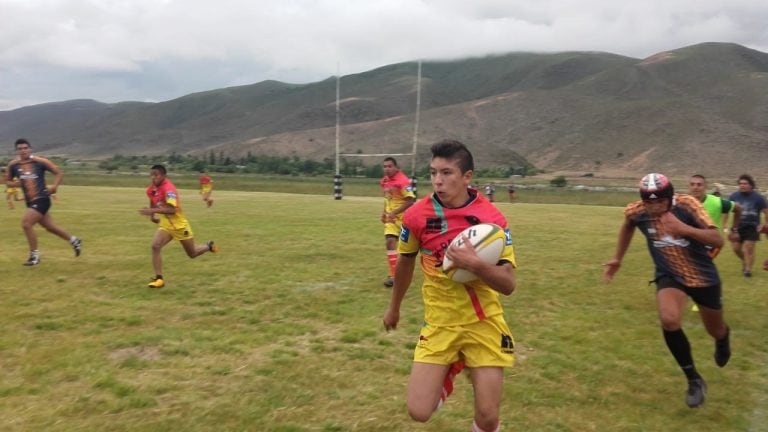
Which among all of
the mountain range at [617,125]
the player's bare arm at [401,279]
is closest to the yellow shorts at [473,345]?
the player's bare arm at [401,279]

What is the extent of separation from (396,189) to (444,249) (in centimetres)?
728

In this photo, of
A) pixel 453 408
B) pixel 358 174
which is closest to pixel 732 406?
pixel 453 408

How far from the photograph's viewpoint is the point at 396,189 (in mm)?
11852

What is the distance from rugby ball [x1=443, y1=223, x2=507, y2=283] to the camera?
4.17m

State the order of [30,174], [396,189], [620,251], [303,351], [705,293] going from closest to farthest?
[705,293] → [620,251] → [303,351] → [396,189] → [30,174]

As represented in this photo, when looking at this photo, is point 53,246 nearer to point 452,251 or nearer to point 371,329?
point 371,329

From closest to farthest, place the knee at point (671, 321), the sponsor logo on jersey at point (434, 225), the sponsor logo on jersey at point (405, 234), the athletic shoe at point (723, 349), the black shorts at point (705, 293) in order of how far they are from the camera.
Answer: the sponsor logo on jersey at point (434, 225)
the sponsor logo on jersey at point (405, 234)
the knee at point (671, 321)
the black shorts at point (705, 293)
the athletic shoe at point (723, 349)

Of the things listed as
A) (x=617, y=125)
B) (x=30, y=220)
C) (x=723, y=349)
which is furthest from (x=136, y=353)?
(x=617, y=125)

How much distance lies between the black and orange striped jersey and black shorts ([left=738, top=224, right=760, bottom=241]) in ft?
46.0

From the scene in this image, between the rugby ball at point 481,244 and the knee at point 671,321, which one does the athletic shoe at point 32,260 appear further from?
the knee at point 671,321

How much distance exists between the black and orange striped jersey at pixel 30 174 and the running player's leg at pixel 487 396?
11.1 m

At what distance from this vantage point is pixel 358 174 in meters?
89.9

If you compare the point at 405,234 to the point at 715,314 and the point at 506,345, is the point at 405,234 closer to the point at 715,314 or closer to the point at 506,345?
the point at 506,345

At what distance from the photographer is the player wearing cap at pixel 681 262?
6066 mm
